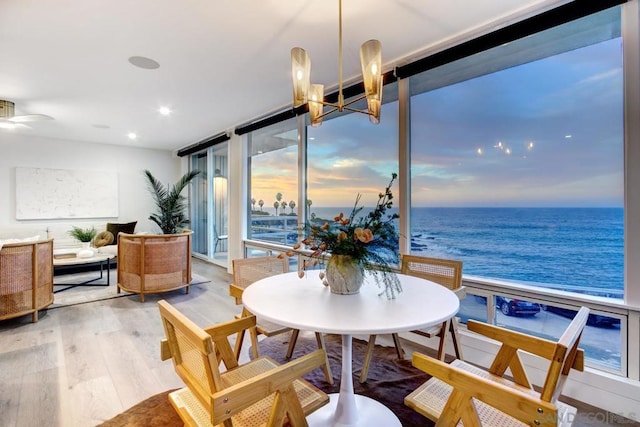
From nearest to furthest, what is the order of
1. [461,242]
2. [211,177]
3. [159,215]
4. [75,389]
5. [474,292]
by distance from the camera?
[75,389] → [474,292] → [461,242] → [211,177] → [159,215]

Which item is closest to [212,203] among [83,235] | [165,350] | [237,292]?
[83,235]

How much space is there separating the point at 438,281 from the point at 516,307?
63 cm

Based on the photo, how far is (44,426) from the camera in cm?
175

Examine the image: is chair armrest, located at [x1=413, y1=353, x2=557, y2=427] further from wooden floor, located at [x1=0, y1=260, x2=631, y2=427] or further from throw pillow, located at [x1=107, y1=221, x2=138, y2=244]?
throw pillow, located at [x1=107, y1=221, x2=138, y2=244]

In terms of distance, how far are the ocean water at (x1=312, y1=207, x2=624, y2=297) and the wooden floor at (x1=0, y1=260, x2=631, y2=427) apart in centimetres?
82

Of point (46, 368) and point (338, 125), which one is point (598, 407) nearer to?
point (338, 125)

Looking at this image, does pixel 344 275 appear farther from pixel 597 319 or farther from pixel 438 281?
pixel 597 319

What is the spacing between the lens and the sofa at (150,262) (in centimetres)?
396

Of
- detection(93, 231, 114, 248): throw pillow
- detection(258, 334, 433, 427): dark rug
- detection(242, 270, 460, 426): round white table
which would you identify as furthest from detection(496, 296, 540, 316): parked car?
detection(93, 231, 114, 248): throw pillow

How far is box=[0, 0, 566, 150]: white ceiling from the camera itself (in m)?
2.20

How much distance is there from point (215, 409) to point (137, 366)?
1.86 metres

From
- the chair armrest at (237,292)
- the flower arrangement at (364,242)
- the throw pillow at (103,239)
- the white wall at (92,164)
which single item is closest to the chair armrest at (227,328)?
the chair armrest at (237,292)

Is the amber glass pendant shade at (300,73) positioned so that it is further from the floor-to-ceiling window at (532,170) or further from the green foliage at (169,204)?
the green foliage at (169,204)

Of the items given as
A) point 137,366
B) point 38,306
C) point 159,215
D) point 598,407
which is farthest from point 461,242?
point 159,215
